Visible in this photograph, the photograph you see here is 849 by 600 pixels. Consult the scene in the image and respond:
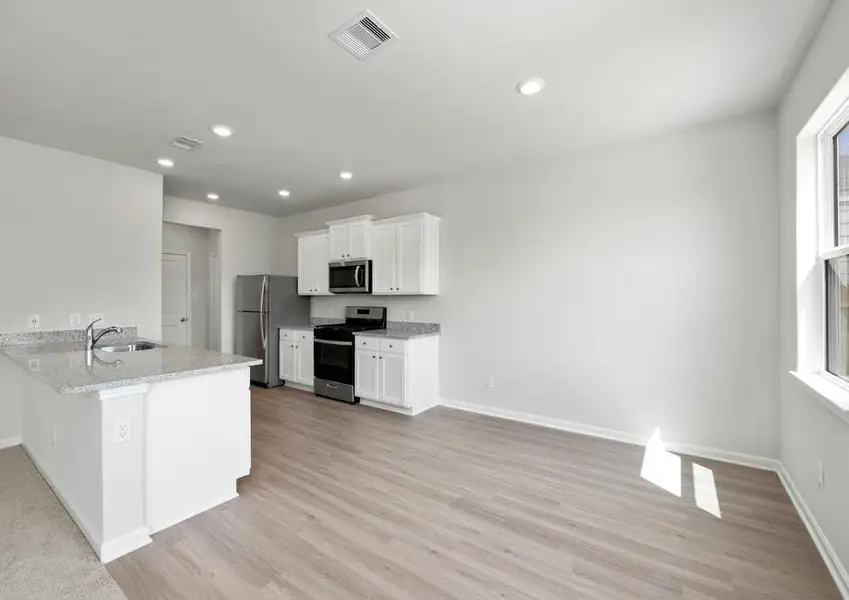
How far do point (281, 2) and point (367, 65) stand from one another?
58cm

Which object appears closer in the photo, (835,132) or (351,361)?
(835,132)

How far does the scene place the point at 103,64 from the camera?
2.24m

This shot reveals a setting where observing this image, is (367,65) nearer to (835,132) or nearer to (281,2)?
(281,2)

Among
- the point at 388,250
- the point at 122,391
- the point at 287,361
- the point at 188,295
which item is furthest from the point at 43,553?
the point at 188,295

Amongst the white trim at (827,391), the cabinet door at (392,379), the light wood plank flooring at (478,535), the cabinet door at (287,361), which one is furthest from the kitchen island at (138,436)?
the white trim at (827,391)

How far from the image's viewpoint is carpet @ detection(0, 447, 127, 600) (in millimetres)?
1702

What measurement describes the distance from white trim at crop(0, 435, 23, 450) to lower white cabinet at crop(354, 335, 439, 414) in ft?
9.87

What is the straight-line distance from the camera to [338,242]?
17.0ft

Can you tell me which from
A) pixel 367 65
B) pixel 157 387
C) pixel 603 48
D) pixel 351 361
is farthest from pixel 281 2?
pixel 351 361

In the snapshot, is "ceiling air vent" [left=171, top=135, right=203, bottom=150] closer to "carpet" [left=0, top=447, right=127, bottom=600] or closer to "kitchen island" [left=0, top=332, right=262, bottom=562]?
"kitchen island" [left=0, top=332, right=262, bottom=562]

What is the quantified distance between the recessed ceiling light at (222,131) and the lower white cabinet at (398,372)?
96.4 inches

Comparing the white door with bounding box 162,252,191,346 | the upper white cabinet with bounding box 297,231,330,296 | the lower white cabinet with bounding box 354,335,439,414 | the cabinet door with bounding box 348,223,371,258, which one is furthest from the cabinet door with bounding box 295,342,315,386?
the white door with bounding box 162,252,191,346

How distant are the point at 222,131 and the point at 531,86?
2401 millimetres

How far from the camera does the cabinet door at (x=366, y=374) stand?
4445mm
